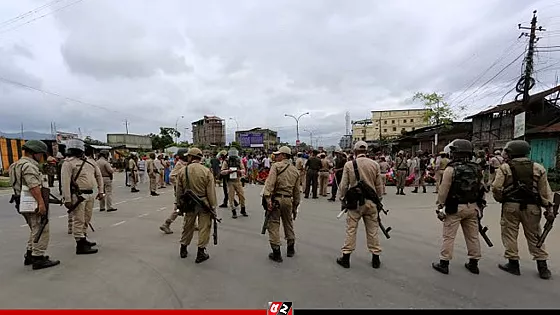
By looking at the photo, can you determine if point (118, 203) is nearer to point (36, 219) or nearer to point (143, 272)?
point (36, 219)

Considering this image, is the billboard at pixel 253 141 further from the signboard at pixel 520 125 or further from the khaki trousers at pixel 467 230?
the khaki trousers at pixel 467 230

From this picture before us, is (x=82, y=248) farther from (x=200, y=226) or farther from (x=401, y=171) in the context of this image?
(x=401, y=171)

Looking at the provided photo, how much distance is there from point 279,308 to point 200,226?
201cm

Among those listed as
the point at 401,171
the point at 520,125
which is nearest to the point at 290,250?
the point at 401,171

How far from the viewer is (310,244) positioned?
18.2 ft

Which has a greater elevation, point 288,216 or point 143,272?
point 288,216

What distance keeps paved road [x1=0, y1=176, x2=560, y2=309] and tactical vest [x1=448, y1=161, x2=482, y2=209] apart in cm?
97

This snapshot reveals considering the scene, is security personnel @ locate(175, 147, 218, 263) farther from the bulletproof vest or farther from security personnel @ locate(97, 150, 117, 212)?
security personnel @ locate(97, 150, 117, 212)

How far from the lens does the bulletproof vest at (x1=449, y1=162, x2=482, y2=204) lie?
4.19 m

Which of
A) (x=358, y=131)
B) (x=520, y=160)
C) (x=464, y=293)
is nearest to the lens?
(x=464, y=293)

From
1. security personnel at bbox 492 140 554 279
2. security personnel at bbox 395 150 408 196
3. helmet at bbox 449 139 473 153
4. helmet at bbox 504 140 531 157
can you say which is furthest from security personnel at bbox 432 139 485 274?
security personnel at bbox 395 150 408 196

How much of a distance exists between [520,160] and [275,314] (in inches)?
145

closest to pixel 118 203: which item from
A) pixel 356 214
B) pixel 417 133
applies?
pixel 356 214

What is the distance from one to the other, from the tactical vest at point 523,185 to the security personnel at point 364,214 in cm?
165
